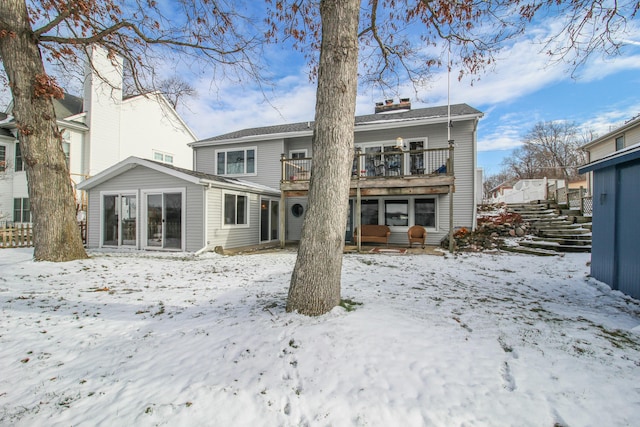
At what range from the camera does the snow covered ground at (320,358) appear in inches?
79.5

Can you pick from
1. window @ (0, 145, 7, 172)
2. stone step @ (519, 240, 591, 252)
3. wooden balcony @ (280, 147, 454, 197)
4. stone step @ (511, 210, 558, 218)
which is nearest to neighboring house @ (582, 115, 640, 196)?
stone step @ (511, 210, 558, 218)

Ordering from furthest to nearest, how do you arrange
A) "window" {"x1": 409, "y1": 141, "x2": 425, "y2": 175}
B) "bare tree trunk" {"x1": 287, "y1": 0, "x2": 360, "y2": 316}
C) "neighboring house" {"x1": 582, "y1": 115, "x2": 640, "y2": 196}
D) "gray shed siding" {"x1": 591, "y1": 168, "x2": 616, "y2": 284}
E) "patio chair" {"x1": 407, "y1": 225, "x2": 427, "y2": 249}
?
"neighboring house" {"x1": 582, "y1": 115, "x2": 640, "y2": 196} < "window" {"x1": 409, "y1": 141, "x2": 425, "y2": 175} < "patio chair" {"x1": 407, "y1": 225, "x2": 427, "y2": 249} < "gray shed siding" {"x1": 591, "y1": 168, "x2": 616, "y2": 284} < "bare tree trunk" {"x1": 287, "y1": 0, "x2": 360, "y2": 316}

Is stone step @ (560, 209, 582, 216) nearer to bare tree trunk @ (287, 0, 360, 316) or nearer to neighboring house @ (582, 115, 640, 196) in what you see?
neighboring house @ (582, 115, 640, 196)

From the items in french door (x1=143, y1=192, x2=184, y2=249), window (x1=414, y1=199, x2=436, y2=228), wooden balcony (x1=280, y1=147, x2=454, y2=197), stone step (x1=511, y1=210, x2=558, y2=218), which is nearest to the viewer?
wooden balcony (x1=280, y1=147, x2=454, y2=197)

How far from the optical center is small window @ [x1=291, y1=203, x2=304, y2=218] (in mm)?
13824

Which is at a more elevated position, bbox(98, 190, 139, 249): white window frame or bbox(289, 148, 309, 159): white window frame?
bbox(289, 148, 309, 159): white window frame

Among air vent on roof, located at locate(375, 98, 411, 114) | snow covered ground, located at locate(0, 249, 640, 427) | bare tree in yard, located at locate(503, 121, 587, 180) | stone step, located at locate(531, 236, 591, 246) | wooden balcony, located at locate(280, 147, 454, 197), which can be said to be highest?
bare tree in yard, located at locate(503, 121, 587, 180)

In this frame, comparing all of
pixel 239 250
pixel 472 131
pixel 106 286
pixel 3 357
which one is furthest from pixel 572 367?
pixel 472 131

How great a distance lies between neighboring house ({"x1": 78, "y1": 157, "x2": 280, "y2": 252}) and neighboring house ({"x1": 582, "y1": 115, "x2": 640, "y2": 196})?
14.4m

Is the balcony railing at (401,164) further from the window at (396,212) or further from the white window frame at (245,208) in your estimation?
the white window frame at (245,208)

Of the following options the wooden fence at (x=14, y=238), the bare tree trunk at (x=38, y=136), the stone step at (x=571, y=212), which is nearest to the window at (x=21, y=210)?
the wooden fence at (x=14, y=238)

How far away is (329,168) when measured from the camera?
3385mm

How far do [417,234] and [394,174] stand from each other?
97.1 inches

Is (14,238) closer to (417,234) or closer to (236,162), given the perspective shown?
(236,162)
